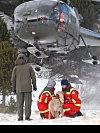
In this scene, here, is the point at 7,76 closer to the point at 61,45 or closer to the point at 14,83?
A: the point at 61,45

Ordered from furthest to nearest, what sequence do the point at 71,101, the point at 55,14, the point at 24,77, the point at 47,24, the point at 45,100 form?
the point at 55,14, the point at 47,24, the point at 45,100, the point at 71,101, the point at 24,77

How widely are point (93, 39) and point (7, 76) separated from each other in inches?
219

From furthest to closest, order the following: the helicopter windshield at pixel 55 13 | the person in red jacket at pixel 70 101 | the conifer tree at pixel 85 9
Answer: the conifer tree at pixel 85 9 < the helicopter windshield at pixel 55 13 < the person in red jacket at pixel 70 101

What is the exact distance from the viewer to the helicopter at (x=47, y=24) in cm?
1516

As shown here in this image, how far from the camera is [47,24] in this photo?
1558 centimetres

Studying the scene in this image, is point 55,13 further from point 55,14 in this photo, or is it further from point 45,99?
point 45,99

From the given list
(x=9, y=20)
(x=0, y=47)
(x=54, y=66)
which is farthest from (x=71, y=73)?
(x=0, y=47)

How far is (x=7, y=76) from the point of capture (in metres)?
18.1

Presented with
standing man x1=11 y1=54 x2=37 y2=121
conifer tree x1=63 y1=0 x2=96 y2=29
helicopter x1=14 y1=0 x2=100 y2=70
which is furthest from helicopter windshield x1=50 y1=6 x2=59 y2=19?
conifer tree x1=63 y1=0 x2=96 y2=29

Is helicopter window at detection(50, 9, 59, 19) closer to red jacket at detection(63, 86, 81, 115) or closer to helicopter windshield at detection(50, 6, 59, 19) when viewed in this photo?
helicopter windshield at detection(50, 6, 59, 19)

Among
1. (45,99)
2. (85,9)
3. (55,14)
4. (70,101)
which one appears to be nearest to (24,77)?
(45,99)

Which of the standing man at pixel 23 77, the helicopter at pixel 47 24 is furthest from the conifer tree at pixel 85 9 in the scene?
the standing man at pixel 23 77

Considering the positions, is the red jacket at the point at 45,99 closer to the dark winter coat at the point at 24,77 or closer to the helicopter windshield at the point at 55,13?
the dark winter coat at the point at 24,77
